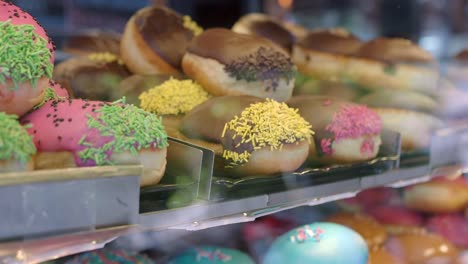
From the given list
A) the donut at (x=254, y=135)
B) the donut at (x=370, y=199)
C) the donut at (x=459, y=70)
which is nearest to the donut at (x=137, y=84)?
the donut at (x=254, y=135)

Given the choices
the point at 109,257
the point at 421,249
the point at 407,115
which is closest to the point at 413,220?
the point at 421,249

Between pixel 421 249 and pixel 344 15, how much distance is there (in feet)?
5.21

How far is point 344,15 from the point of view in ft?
9.96

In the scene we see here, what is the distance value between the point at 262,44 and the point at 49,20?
4.18 ft

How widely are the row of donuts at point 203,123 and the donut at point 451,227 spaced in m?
0.71

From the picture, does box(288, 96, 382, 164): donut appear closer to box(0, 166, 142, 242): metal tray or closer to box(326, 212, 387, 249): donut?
box(326, 212, 387, 249): donut

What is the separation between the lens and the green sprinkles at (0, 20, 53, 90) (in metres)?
0.89

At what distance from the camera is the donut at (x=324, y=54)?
2.05m

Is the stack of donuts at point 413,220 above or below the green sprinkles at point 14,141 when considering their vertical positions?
below

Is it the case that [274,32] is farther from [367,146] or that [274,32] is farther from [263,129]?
[263,129]

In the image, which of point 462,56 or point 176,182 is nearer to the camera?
point 176,182

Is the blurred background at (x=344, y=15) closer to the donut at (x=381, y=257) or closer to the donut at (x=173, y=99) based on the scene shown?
the donut at (x=173, y=99)

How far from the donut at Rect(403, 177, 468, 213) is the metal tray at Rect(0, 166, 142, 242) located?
1.46 metres

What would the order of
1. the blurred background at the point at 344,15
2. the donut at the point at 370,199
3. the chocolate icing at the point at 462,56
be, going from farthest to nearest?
the blurred background at the point at 344,15 → the chocolate icing at the point at 462,56 → the donut at the point at 370,199
